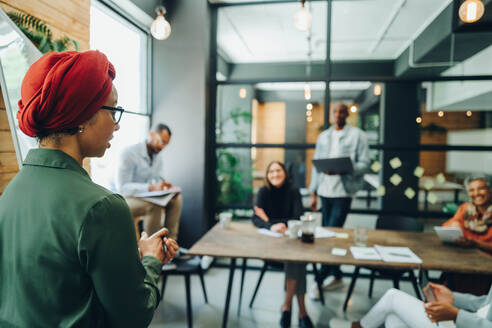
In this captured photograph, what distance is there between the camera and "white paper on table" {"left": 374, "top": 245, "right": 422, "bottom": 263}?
190cm

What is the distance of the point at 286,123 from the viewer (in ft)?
12.8

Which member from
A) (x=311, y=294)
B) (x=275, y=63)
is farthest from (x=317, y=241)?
(x=275, y=63)

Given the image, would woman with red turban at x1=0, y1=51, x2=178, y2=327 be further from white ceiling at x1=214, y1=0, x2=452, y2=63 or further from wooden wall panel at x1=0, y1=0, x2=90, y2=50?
white ceiling at x1=214, y1=0, x2=452, y2=63

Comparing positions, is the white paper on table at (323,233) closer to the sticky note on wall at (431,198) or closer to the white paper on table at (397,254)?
the white paper on table at (397,254)

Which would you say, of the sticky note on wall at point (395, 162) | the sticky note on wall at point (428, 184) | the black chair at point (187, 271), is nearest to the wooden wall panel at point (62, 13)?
the black chair at point (187, 271)

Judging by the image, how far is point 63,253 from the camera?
2.29 ft

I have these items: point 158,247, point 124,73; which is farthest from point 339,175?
point 158,247

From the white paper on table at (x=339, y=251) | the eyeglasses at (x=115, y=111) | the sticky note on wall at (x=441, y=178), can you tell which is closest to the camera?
the eyeglasses at (x=115, y=111)

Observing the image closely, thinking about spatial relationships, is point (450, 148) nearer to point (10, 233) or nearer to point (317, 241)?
point (317, 241)

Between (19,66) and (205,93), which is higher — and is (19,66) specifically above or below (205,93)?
below

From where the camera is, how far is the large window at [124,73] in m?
2.91

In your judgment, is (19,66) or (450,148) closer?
(19,66)

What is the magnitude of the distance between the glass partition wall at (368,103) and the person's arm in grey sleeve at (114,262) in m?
2.75

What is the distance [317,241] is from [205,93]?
2226mm
